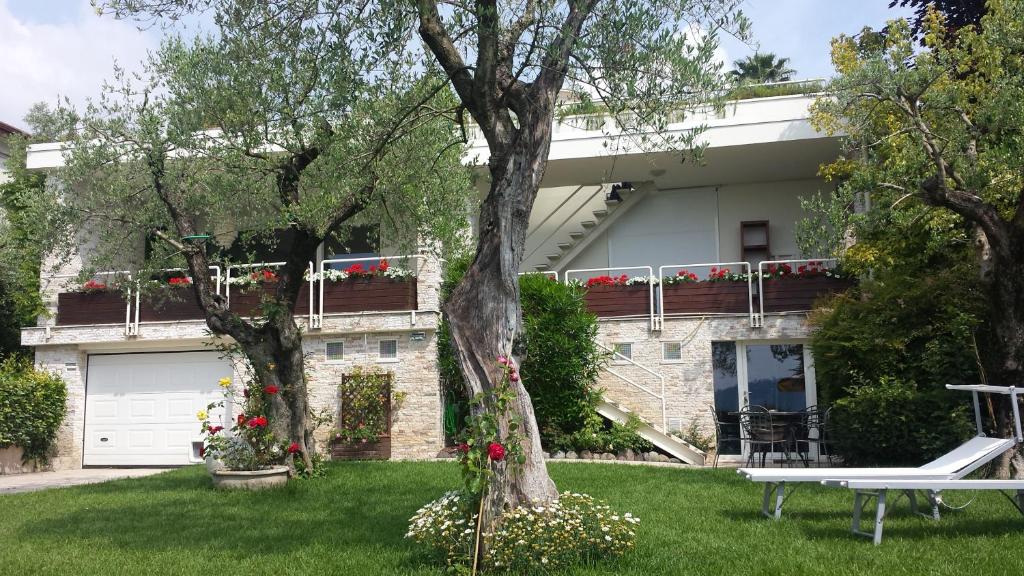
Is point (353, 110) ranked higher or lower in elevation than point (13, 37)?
lower

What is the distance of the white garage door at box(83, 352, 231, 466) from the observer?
16.6 m

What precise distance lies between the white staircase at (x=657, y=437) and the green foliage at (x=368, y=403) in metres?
3.53

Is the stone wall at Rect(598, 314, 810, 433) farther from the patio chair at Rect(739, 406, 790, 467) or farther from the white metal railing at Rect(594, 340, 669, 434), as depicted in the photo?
the patio chair at Rect(739, 406, 790, 467)

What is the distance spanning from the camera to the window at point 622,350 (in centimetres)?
1555

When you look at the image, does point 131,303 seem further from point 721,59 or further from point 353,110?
point 721,59

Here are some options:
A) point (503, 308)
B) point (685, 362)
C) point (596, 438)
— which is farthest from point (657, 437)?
point (503, 308)

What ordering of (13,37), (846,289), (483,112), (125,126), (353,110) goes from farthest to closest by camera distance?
(846,289)
(125,126)
(13,37)
(353,110)
(483,112)

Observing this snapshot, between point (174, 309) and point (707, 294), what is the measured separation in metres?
9.59

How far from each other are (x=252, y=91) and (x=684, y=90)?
4.71 metres

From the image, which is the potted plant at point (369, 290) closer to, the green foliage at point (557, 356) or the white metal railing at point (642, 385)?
the green foliage at point (557, 356)

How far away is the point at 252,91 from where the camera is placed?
932cm

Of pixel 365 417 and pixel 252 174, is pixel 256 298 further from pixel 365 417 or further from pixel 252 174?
pixel 252 174

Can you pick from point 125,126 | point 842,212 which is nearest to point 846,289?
point 842,212

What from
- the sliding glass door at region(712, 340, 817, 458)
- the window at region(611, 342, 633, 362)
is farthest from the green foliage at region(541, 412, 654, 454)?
the sliding glass door at region(712, 340, 817, 458)
